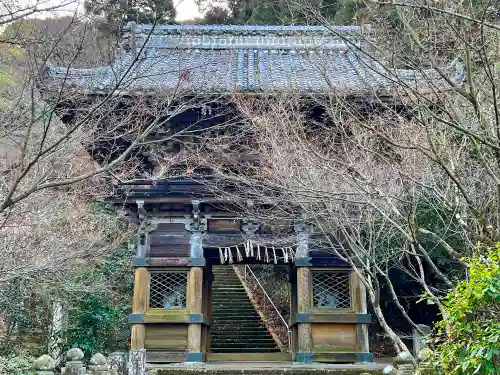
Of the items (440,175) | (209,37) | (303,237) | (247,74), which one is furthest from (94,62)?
(209,37)

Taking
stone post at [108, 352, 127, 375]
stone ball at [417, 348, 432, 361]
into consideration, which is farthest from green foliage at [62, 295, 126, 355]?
stone ball at [417, 348, 432, 361]

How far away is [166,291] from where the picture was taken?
9508 mm

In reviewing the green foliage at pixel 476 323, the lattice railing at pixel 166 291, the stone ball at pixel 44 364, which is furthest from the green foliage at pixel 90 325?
the green foliage at pixel 476 323

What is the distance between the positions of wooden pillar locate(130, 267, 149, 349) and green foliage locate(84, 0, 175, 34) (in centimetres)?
484

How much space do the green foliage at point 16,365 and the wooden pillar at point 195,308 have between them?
7.66ft

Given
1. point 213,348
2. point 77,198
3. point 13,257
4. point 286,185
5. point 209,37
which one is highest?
point 209,37

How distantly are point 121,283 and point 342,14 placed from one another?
830 cm

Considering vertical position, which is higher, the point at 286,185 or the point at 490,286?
the point at 286,185

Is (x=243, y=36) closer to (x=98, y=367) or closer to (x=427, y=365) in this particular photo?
(x=98, y=367)

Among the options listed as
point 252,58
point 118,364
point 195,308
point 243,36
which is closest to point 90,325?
point 195,308

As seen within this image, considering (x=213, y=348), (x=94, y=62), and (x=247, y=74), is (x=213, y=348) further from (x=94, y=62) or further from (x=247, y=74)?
(x=94, y=62)

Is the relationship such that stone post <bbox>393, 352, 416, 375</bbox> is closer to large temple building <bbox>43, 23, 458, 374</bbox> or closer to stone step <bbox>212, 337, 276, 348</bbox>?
large temple building <bbox>43, 23, 458, 374</bbox>

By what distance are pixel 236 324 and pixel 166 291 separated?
6.85 m

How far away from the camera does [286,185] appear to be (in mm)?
7543
